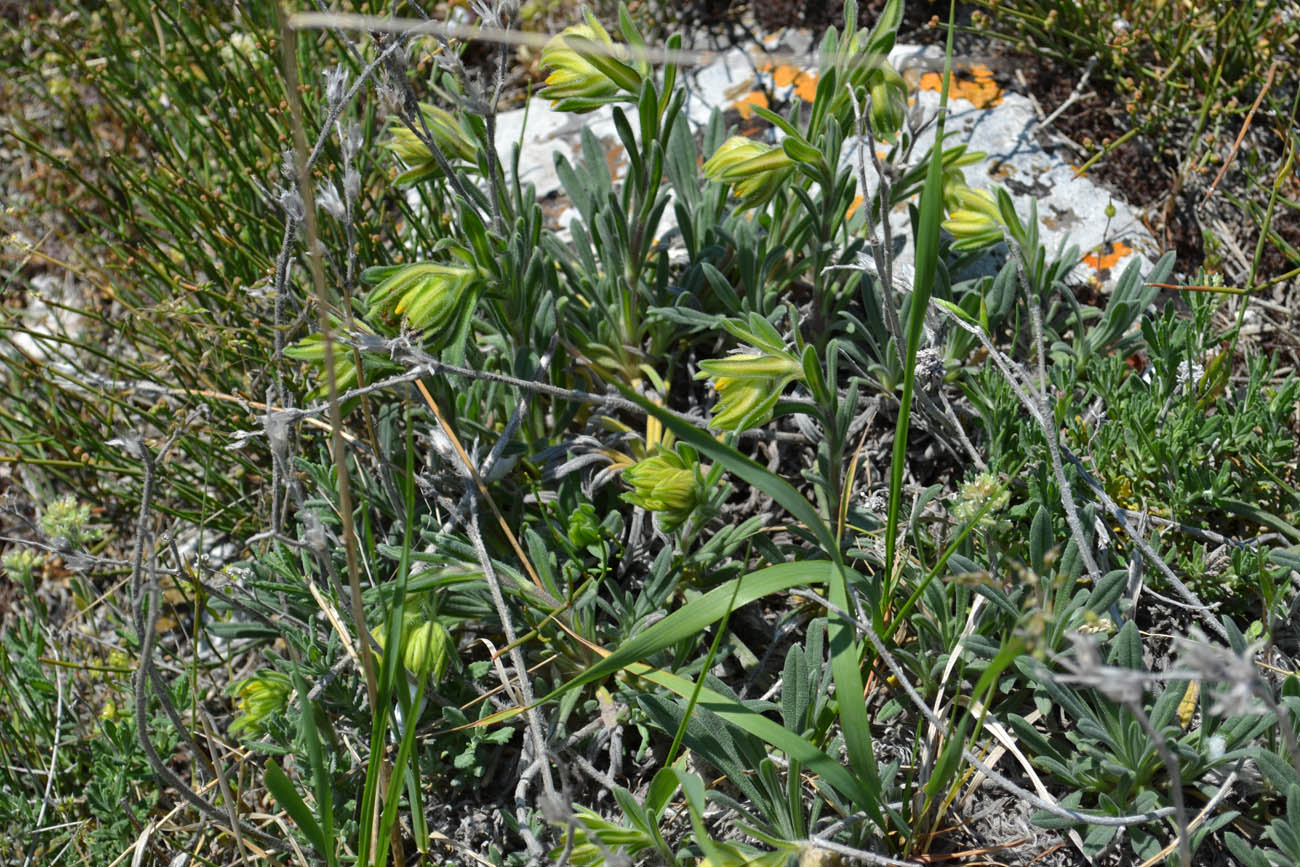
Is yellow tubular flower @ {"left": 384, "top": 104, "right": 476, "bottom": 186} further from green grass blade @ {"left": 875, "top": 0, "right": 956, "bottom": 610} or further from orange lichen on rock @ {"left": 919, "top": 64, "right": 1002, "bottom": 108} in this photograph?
orange lichen on rock @ {"left": 919, "top": 64, "right": 1002, "bottom": 108}

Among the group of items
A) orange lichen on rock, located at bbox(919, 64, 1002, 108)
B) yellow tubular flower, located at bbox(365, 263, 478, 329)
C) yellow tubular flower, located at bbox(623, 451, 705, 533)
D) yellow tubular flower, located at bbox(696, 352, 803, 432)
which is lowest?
yellow tubular flower, located at bbox(623, 451, 705, 533)

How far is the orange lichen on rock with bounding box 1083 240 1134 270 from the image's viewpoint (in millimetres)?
2766

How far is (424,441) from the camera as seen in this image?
8.64ft

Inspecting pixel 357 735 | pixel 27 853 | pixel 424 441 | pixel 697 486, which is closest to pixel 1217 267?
pixel 697 486

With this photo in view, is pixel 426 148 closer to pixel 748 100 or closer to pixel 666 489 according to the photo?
pixel 666 489

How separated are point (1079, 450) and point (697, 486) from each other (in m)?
0.85

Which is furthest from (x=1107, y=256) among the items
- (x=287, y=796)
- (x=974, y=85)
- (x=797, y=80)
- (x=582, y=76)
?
(x=287, y=796)

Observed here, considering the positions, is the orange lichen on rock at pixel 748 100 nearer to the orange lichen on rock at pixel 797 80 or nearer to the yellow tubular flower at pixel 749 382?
the orange lichen on rock at pixel 797 80

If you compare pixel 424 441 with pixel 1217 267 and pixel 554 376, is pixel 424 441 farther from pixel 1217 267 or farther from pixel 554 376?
pixel 1217 267

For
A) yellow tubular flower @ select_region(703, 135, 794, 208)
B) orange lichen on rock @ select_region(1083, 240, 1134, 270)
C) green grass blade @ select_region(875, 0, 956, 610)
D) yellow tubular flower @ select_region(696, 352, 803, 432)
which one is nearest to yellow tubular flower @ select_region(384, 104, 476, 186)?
yellow tubular flower @ select_region(703, 135, 794, 208)

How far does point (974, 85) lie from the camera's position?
317cm

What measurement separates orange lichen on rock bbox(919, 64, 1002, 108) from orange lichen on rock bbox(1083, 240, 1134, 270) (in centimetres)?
62

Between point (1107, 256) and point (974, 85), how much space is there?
73cm

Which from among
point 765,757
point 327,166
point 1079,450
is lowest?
point 765,757
